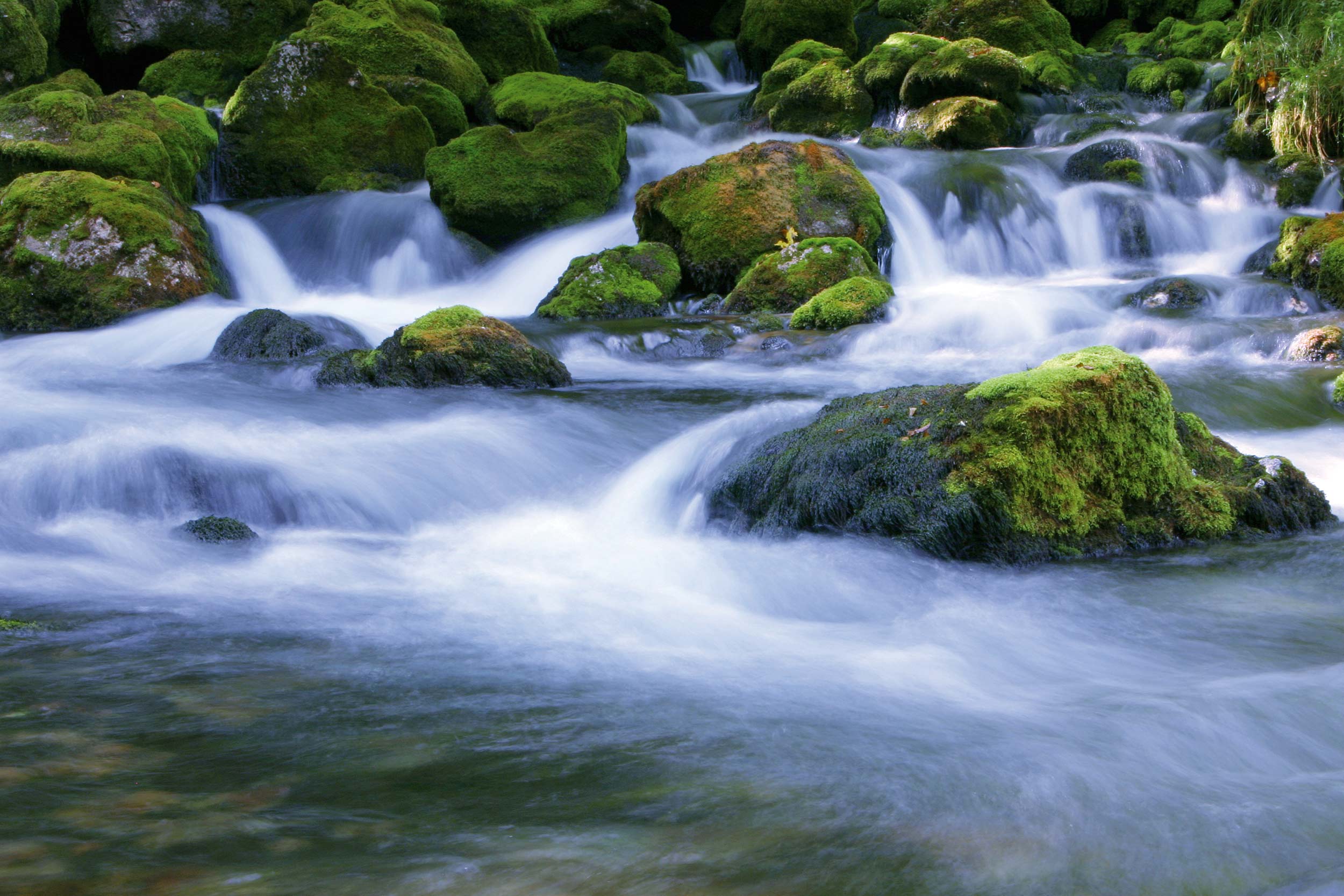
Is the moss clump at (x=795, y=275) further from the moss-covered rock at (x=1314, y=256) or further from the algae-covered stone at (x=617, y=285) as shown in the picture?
the moss-covered rock at (x=1314, y=256)

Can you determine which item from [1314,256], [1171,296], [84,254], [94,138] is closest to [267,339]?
[84,254]

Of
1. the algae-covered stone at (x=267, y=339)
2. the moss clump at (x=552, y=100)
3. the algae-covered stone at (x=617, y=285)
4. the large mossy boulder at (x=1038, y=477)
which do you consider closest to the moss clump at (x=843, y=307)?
the algae-covered stone at (x=617, y=285)

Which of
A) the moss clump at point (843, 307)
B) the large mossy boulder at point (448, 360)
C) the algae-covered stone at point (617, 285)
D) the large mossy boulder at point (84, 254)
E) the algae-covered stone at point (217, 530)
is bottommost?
the algae-covered stone at point (217, 530)

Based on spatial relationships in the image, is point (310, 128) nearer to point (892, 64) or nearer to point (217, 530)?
point (892, 64)

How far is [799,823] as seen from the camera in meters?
2.28

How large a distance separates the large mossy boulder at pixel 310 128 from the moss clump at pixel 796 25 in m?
9.40

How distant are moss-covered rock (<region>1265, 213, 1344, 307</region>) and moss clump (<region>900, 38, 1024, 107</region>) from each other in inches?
249

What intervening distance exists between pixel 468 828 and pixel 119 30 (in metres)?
20.1

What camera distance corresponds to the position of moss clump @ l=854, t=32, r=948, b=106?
1758cm

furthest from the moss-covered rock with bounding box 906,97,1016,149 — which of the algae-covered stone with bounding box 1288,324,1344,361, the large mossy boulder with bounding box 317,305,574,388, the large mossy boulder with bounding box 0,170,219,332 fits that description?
the large mossy boulder with bounding box 0,170,219,332

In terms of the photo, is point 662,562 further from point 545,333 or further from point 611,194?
point 611,194

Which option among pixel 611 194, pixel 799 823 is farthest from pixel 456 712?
pixel 611 194

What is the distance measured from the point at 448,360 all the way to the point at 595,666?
202 inches

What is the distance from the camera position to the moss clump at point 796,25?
69.9 feet
